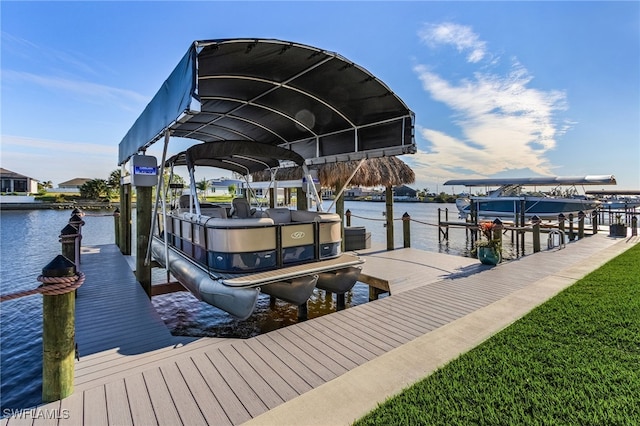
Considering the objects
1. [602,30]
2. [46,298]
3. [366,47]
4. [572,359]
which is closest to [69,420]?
[46,298]

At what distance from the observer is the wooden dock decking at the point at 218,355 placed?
2.34 m

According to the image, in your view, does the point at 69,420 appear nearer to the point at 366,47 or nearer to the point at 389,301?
the point at 389,301

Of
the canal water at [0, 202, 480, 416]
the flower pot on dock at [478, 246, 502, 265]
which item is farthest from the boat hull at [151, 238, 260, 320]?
the flower pot on dock at [478, 246, 502, 265]

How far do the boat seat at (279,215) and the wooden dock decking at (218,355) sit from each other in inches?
86.0

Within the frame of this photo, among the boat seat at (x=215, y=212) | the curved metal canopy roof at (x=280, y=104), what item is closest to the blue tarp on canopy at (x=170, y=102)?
the curved metal canopy roof at (x=280, y=104)

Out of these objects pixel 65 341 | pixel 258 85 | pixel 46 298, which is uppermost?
pixel 258 85

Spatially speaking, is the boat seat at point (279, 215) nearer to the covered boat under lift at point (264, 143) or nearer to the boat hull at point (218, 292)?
the covered boat under lift at point (264, 143)

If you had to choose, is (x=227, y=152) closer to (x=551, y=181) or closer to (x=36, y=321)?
(x=36, y=321)

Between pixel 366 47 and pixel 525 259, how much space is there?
7173 mm

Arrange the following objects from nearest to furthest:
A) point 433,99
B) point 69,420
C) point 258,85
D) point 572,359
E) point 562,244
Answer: point 69,420 → point 572,359 → point 258,85 → point 562,244 → point 433,99

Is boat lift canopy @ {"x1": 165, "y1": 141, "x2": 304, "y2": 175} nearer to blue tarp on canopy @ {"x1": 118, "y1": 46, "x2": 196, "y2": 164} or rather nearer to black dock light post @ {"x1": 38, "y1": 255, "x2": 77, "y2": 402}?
blue tarp on canopy @ {"x1": 118, "y1": 46, "x2": 196, "y2": 164}

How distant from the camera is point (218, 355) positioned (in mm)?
3188

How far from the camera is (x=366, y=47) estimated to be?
8.24 meters

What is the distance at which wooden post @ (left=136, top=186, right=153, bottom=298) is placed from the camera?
6.11 meters
